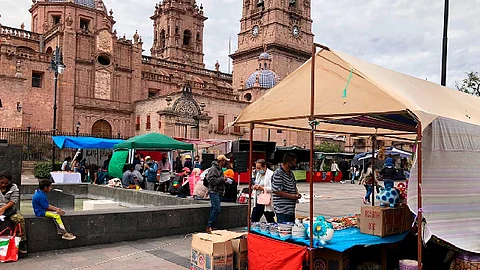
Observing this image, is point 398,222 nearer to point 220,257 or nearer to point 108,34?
point 220,257

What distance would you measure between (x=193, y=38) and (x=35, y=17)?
19363mm

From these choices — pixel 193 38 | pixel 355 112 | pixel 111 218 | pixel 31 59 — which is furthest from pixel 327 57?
pixel 193 38

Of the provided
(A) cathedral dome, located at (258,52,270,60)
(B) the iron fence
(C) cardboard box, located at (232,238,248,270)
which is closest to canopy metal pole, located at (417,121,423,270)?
(C) cardboard box, located at (232,238,248,270)

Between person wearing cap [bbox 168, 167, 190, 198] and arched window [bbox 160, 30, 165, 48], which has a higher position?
arched window [bbox 160, 30, 165, 48]

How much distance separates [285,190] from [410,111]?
8.74ft

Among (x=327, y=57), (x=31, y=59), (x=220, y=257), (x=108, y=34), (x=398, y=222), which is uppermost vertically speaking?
(x=108, y=34)

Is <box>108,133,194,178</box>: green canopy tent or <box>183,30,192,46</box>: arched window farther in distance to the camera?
<box>183,30,192,46</box>: arched window

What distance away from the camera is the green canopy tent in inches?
655

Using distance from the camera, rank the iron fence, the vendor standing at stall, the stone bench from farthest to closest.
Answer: the iron fence < the vendor standing at stall < the stone bench

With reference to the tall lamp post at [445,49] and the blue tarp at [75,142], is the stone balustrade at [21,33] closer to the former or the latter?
the blue tarp at [75,142]

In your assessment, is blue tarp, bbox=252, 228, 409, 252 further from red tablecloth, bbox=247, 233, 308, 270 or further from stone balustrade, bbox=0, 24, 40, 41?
stone balustrade, bbox=0, 24, 40, 41

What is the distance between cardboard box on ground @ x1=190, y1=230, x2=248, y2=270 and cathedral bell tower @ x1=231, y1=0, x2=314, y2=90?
134ft

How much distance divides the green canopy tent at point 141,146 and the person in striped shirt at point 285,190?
1051 centimetres

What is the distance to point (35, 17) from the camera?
1820 inches
